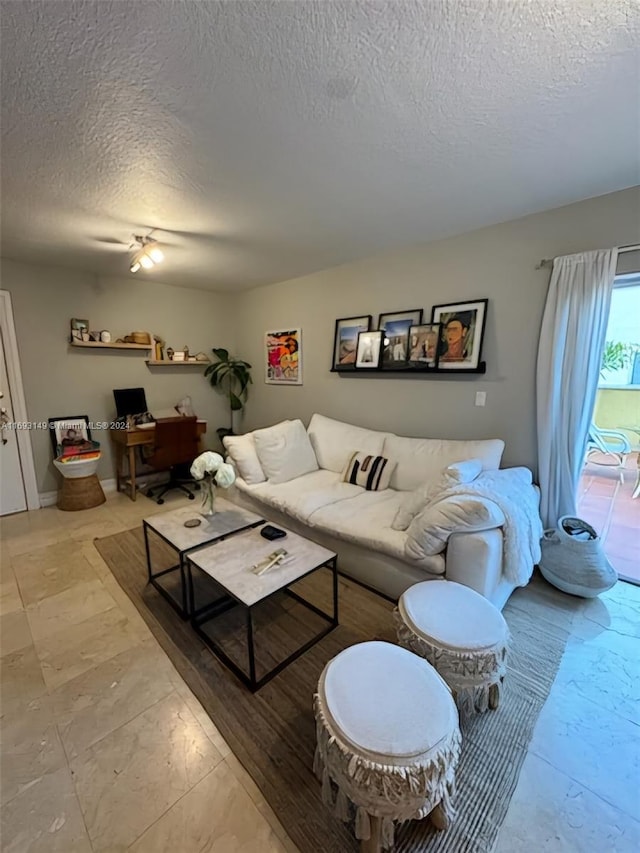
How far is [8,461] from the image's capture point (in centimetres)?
343

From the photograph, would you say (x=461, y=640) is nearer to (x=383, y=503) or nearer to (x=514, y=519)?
(x=514, y=519)

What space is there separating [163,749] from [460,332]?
3.00 meters

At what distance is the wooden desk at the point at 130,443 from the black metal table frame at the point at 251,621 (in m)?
2.26

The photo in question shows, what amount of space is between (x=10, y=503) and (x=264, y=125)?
4063 mm

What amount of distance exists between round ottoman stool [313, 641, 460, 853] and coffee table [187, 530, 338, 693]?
536mm

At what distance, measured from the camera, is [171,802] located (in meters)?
1.15

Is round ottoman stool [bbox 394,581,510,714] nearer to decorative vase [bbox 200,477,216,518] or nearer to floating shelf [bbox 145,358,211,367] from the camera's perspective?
decorative vase [bbox 200,477,216,518]

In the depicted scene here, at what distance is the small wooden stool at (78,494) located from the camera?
3545 millimetres

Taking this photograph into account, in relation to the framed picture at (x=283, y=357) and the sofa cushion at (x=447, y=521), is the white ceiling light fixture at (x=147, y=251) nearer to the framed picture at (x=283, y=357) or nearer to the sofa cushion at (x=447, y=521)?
the framed picture at (x=283, y=357)

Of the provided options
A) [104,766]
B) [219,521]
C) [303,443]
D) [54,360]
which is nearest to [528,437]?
[303,443]

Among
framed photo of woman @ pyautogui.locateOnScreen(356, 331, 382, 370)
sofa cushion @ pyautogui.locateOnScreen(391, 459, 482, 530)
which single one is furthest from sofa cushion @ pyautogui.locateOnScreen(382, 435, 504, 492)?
framed photo of woman @ pyautogui.locateOnScreen(356, 331, 382, 370)

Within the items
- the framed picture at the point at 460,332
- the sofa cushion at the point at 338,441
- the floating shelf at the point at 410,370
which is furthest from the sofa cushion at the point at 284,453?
the framed picture at the point at 460,332

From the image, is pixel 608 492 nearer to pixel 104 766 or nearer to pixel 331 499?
pixel 331 499

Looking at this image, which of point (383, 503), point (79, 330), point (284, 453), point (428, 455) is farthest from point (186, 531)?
point (79, 330)
